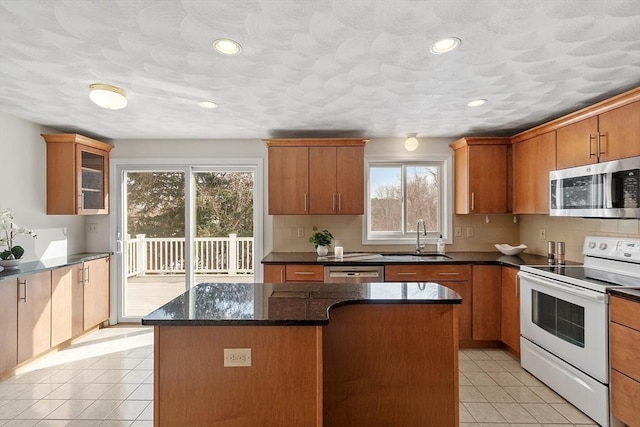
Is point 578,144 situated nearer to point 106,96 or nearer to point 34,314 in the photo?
point 106,96

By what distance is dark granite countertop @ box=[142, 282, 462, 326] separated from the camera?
157cm

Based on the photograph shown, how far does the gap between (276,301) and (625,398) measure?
2186mm

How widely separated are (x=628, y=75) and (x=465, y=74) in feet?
3.63

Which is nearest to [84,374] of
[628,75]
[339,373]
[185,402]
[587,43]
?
[185,402]

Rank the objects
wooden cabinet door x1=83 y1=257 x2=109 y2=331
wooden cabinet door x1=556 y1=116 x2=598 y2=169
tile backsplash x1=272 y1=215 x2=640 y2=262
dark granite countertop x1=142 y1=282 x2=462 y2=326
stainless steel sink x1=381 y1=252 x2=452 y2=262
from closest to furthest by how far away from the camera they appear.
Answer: dark granite countertop x1=142 y1=282 x2=462 y2=326 < wooden cabinet door x1=556 y1=116 x2=598 y2=169 < stainless steel sink x1=381 y1=252 x2=452 y2=262 < wooden cabinet door x1=83 y1=257 x2=109 y2=331 < tile backsplash x1=272 y1=215 x2=640 y2=262

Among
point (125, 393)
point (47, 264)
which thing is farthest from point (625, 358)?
point (47, 264)

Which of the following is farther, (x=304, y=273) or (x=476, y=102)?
(x=304, y=273)

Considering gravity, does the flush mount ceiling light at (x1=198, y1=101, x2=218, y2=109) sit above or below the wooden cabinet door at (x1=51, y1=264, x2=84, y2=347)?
above

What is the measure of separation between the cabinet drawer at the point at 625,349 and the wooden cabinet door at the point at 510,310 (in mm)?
1051

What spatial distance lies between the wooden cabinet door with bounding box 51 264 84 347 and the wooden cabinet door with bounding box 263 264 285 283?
198 cm

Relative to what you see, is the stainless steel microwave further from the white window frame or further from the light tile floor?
the light tile floor

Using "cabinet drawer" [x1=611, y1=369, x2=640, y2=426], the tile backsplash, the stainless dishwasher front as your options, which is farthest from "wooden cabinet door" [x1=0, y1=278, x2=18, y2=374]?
"cabinet drawer" [x1=611, y1=369, x2=640, y2=426]

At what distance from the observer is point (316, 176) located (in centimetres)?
392

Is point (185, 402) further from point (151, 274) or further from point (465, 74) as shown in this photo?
point (151, 274)
